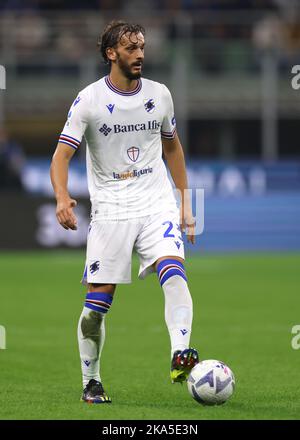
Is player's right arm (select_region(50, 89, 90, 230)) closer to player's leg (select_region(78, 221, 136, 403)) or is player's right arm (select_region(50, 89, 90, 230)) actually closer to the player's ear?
the player's ear

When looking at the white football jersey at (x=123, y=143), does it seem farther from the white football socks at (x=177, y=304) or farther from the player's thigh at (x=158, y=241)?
the white football socks at (x=177, y=304)

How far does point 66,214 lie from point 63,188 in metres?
0.25

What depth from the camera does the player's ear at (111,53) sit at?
697 centimetres

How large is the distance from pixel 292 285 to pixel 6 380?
8130 millimetres

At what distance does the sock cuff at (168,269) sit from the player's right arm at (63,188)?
2.03 ft

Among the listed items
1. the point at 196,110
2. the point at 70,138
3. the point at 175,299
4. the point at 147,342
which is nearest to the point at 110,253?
the point at 175,299

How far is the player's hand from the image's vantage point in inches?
256

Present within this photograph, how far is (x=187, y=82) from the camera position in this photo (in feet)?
75.7

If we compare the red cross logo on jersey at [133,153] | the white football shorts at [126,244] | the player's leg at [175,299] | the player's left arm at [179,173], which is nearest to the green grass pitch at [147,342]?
the player's leg at [175,299]

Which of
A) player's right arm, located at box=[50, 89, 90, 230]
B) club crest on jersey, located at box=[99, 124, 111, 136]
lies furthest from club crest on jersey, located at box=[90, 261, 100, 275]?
club crest on jersey, located at box=[99, 124, 111, 136]

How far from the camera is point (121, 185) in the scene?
7.05 meters

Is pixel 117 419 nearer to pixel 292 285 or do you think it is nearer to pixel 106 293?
pixel 106 293

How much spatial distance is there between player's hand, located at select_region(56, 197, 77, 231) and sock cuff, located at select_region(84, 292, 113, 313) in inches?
23.5

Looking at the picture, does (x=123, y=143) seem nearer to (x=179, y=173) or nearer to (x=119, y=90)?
(x=119, y=90)
